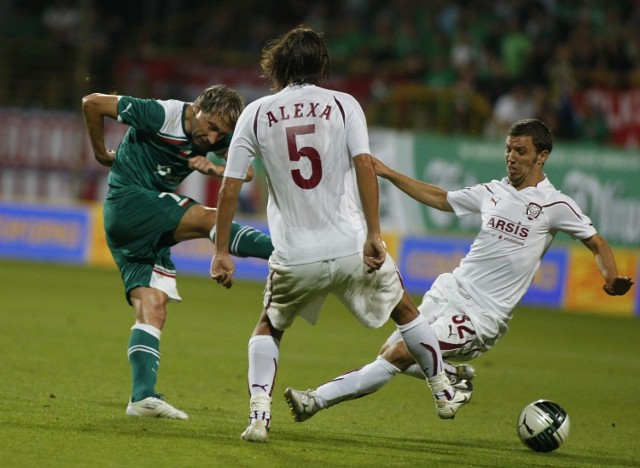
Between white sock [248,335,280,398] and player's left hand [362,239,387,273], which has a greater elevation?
player's left hand [362,239,387,273]

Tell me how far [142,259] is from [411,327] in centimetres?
176

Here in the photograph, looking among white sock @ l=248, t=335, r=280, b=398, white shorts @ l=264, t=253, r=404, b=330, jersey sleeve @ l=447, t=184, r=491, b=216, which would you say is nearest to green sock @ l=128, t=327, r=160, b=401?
white sock @ l=248, t=335, r=280, b=398

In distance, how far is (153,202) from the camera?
6895mm

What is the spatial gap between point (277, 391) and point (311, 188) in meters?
3.18

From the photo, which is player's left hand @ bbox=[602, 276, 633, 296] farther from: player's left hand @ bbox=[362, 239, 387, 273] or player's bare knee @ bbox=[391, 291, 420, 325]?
player's left hand @ bbox=[362, 239, 387, 273]

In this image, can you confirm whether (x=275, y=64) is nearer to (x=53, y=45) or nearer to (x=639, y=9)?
(x=639, y=9)

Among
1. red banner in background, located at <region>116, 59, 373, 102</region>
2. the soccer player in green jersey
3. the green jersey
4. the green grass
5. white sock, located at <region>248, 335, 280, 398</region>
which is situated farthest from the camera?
red banner in background, located at <region>116, 59, 373, 102</region>

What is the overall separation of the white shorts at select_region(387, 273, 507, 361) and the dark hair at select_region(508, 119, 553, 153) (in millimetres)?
954

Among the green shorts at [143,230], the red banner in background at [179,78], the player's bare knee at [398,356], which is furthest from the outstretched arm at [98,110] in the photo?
the red banner in background at [179,78]

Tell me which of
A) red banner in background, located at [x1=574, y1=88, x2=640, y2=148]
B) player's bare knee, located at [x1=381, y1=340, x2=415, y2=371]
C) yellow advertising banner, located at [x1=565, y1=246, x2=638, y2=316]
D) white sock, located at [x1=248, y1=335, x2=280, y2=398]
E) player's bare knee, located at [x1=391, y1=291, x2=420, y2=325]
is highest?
player's bare knee, located at [x1=391, y1=291, x2=420, y2=325]

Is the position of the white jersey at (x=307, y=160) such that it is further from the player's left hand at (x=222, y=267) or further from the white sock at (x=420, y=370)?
the white sock at (x=420, y=370)

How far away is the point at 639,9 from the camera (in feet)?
64.0

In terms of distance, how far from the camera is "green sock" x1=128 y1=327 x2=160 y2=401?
21.9 ft

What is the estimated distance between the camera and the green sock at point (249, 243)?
22.3 feet
